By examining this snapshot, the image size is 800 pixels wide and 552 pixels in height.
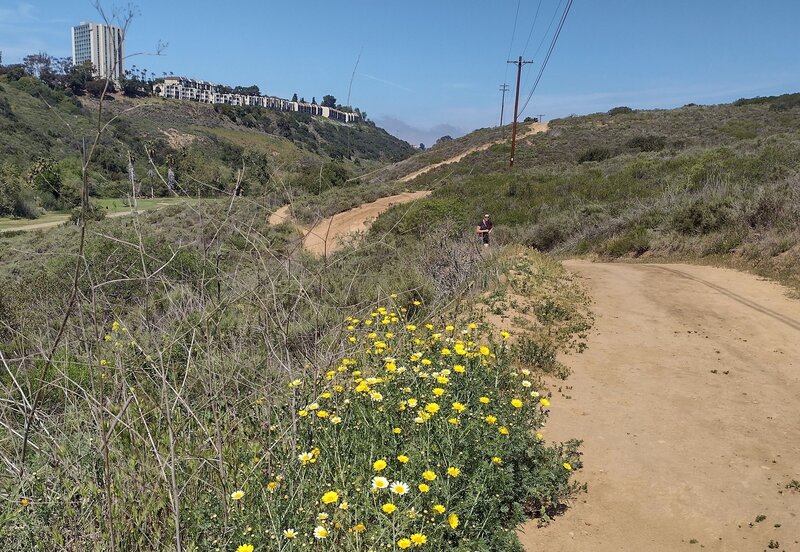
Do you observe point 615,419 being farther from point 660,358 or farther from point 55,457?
point 55,457

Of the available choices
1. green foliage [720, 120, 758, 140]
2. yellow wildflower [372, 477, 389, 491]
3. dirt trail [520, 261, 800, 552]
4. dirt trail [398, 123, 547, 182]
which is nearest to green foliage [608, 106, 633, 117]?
dirt trail [398, 123, 547, 182]

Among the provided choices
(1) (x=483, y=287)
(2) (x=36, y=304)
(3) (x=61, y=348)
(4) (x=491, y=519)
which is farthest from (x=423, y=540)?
(2) (x=36, y=304)

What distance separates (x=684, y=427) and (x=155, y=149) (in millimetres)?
4826

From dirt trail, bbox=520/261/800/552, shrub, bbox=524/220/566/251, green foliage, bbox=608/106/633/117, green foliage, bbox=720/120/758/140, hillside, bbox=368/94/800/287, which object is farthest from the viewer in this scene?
green foliage, bbox=608/106/633/117

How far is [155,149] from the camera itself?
346 cm

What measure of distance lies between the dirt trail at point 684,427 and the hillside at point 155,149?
113 inches

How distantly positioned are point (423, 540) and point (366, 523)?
0.42 meters

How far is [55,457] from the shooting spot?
2727 millimetres

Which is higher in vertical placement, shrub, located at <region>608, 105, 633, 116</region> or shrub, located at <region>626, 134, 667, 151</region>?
shrub, located at <region>608, 105, 633, 116</region>

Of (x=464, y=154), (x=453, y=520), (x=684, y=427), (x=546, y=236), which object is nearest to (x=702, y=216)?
(x=546, y=236)

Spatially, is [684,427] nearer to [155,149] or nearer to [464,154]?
[155,149]

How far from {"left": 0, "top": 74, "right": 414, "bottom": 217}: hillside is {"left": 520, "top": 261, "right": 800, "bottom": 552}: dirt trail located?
113 inches

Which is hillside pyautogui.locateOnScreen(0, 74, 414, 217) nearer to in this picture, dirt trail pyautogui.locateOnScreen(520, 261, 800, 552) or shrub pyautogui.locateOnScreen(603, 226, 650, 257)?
dirt trail pyautogui.locateOnScreen(520, 261, 800, 552)

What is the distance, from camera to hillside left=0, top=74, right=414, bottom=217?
2250 millimetres
